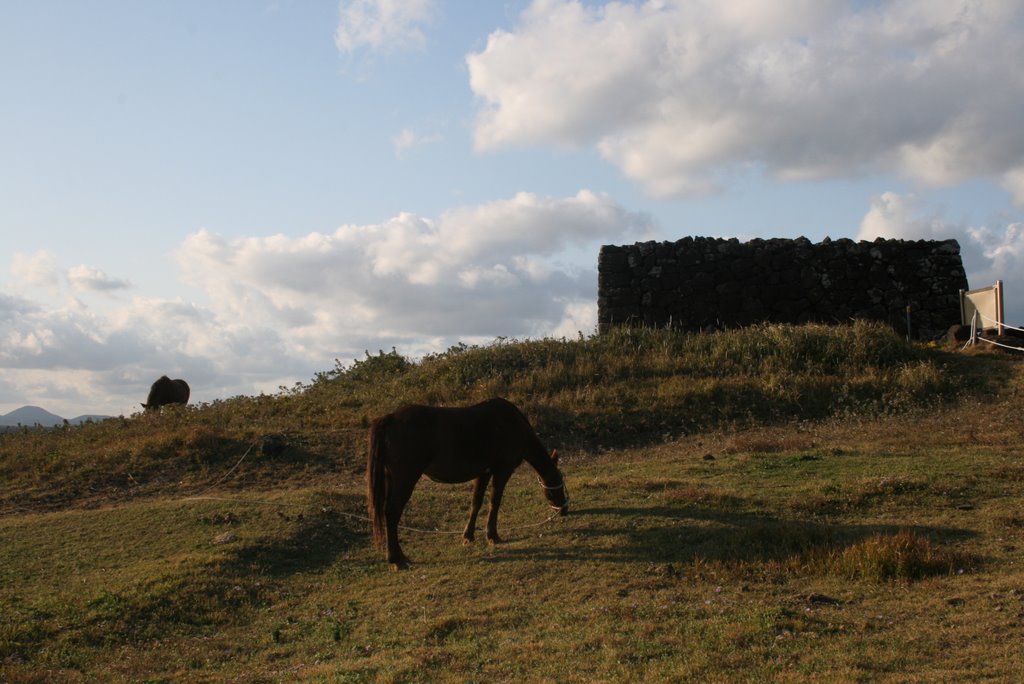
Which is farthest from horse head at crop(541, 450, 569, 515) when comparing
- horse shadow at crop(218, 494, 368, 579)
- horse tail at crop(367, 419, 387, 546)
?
horse shadow at crop(218, 494, 368, 579)

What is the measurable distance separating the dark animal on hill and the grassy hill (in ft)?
15.5

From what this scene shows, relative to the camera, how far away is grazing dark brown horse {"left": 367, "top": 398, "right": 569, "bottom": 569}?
424 inches

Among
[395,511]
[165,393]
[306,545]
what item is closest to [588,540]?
[395,511]

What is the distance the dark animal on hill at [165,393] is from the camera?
85.1ft

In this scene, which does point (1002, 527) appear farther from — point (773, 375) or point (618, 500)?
point (773, 375)

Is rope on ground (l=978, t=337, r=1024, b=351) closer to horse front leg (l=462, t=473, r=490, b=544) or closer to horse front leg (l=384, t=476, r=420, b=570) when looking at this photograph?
horse front leg (l=462, t=473, r=490, b=544)

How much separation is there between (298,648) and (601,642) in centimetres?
281

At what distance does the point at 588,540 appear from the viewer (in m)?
11.1

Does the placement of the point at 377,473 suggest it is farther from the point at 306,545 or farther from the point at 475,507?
the point at 306,545

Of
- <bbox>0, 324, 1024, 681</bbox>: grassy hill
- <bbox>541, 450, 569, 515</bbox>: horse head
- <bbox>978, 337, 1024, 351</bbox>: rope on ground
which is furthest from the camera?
<bbox>978, 337, 1024, 351</bbox>: rope on ground

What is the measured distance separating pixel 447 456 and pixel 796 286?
16.8 m

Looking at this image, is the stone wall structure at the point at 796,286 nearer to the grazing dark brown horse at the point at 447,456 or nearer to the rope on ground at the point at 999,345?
the rope on ground at the point at 999,345

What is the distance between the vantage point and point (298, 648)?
849 centimetres

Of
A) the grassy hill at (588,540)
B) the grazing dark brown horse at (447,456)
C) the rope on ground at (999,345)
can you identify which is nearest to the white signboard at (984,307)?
the rope on ground at (999,345)
